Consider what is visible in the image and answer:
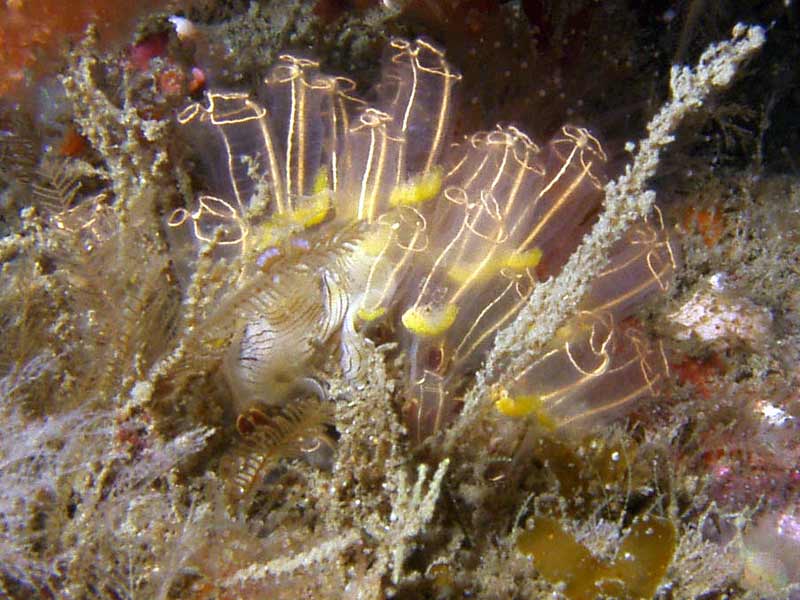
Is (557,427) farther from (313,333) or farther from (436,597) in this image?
(313,333)

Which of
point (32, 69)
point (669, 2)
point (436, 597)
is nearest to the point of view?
point (436, 597)

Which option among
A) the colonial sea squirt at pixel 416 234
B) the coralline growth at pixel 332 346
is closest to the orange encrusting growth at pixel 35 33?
the coralline growth at pixel 332 346

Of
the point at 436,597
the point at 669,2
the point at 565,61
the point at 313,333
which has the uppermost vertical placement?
the point at 669,2

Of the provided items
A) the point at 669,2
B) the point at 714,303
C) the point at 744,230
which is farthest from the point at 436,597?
the point at 669,2

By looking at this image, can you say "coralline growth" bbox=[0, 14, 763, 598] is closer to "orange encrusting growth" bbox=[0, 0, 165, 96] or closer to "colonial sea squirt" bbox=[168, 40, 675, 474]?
"colonial sea squirt" bbox=[168, 40, 675, 474]

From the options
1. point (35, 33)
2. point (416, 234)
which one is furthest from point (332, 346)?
point (35, 33)

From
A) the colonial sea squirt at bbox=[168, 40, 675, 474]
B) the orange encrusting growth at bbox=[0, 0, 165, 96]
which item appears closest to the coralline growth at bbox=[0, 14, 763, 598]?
the colonial sea squirt at bbox=[168, 40, 675, 474]

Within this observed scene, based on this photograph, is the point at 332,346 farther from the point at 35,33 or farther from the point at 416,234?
the point at 35,33

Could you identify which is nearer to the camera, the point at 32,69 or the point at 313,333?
the point at 313,333
